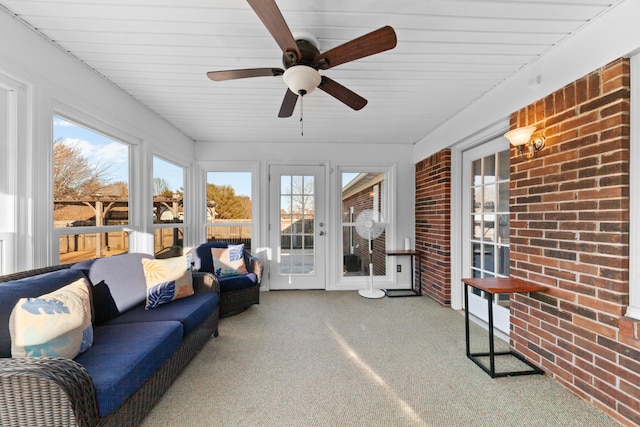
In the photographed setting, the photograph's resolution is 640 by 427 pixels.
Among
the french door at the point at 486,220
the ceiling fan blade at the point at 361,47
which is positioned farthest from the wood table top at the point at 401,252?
the ceiling fan blade at the point at 361,47

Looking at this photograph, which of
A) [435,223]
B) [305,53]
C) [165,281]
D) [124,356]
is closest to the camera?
[124,356]

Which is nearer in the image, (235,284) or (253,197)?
(235,284)

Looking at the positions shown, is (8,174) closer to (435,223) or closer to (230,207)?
(230,207)

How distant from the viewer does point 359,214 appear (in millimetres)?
4336

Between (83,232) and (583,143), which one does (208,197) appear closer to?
(83,232)

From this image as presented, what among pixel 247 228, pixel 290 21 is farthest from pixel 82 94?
pixel 247 228

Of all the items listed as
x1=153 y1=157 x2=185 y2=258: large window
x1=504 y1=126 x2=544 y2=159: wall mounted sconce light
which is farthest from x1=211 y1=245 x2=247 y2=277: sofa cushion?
x1=504 y1=126 x2=544 y2=159: wall mounted sconce light

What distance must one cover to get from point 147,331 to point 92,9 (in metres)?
1.87

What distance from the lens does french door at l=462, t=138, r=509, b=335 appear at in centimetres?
272

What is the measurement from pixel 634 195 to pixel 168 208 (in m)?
4.14

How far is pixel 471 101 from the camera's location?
2.83 meters

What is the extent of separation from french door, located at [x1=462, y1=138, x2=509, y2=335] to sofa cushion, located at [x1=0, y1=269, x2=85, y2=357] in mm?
2984

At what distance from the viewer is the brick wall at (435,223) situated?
3.54 metres

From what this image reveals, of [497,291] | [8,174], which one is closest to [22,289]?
[8,174]
